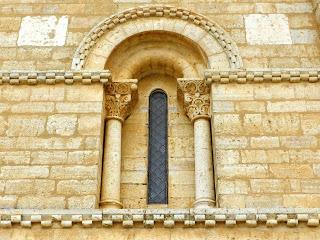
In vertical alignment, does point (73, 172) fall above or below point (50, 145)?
below

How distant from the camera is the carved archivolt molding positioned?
859 cm

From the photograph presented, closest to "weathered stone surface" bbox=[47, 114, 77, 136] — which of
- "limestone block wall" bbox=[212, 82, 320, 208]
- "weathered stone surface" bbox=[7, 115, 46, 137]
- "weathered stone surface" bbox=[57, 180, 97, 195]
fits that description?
"weathered stone surface" bbox=[7, 115, 46, 137]

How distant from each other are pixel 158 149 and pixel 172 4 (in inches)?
98.7

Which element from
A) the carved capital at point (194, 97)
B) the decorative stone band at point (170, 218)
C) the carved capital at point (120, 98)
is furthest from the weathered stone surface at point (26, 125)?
the carved capital at point (194, 97)

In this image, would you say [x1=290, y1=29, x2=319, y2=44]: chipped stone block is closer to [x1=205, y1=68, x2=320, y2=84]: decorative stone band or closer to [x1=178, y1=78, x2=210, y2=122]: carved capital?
[x1=205, y1=68, x2=320, y2=84]: decorative stone band

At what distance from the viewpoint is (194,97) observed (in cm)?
853

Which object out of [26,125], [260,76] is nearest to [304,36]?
[260,76]

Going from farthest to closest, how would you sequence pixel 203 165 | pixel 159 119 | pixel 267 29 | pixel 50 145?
1. pixel 267 29
2. pixel 159 119
3. pixel 203 165
4. pixel 50 145

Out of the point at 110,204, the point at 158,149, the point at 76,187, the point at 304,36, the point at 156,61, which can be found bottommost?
the point at 110,204

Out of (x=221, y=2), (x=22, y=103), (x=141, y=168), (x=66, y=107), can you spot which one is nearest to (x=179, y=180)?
(x=141, y=168)

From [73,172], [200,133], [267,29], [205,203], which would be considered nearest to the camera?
[73,172]

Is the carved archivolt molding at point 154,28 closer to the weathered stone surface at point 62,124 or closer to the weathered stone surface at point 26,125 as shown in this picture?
the weathered stone surface at point 62,124

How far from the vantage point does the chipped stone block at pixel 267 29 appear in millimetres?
8742

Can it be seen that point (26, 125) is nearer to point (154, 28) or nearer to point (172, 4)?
point (154, 28)
